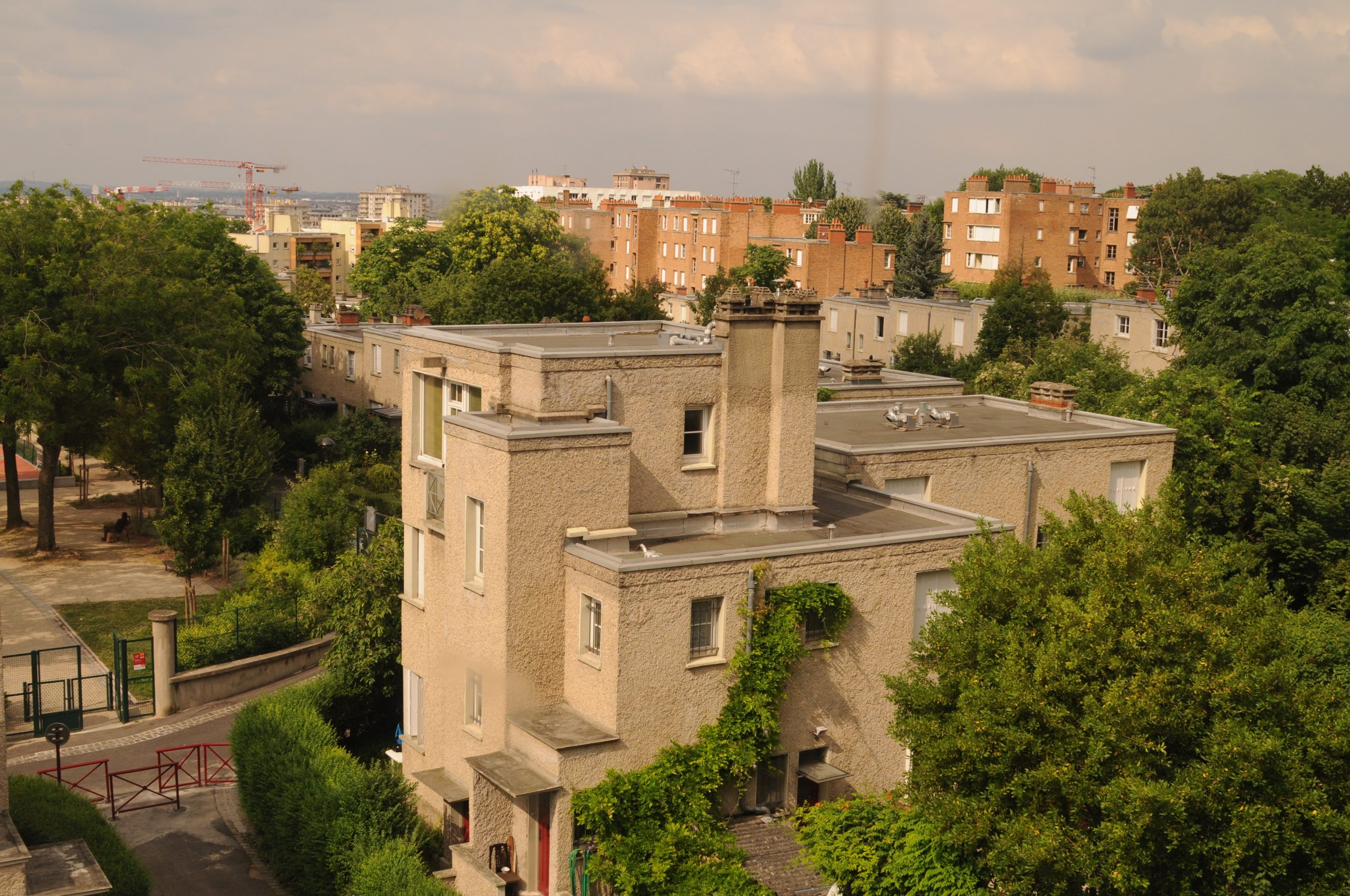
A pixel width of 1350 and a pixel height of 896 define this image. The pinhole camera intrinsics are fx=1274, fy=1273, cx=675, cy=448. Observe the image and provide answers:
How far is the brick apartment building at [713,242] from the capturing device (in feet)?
320

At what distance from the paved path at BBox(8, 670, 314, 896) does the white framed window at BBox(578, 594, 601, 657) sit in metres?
8.66

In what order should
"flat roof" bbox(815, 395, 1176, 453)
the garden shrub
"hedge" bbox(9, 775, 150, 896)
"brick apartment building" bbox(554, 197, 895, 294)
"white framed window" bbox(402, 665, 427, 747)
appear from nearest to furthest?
"hedge" bbox(9, 775, 150, 896) → the garden shrub → "white framed window" bbox(402, 665, 427, 747) → "flat roof" bbox(815, 395, 1176, 453) → "brick apartment building" bbox(554, 197, 895, 294)

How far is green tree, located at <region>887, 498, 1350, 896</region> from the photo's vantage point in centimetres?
1848

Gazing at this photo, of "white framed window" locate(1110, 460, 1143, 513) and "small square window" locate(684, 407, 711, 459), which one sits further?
"white framed window" locate(1110, 460, 1143, 513)

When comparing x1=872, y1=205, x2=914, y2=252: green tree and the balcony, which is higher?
x1=872, y1=205, x2=914, y2=252: green tree

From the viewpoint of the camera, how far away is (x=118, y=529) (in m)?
52.7

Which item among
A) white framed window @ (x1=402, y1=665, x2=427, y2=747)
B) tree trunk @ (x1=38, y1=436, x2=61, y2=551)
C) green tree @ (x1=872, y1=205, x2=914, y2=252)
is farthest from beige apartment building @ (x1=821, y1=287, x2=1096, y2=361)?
white framed window @ (x1=402, y1=665, x2=427, y2=747)

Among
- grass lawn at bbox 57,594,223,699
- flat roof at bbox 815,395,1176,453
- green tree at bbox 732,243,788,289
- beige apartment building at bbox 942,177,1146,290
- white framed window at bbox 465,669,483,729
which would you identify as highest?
beige apartment building at bbox 942,177,1146,290

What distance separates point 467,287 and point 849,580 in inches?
2025

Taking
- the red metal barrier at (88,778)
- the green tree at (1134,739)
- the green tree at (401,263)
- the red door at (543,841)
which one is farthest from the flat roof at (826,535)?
the green tree at (401,263)

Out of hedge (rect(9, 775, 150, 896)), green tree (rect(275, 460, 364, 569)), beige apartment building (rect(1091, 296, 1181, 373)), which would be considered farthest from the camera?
beige apartment building (rect(1091, 296, 1181, 373))

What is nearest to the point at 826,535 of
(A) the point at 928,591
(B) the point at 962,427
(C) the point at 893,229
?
(A) the point at 928,591

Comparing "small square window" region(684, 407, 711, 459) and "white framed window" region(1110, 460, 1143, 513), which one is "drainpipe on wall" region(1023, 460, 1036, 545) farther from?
"small square window" region(684, 407, 711, 459)

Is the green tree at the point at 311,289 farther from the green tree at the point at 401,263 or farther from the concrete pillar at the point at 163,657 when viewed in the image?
the concrete pillar at the point at 163,657
